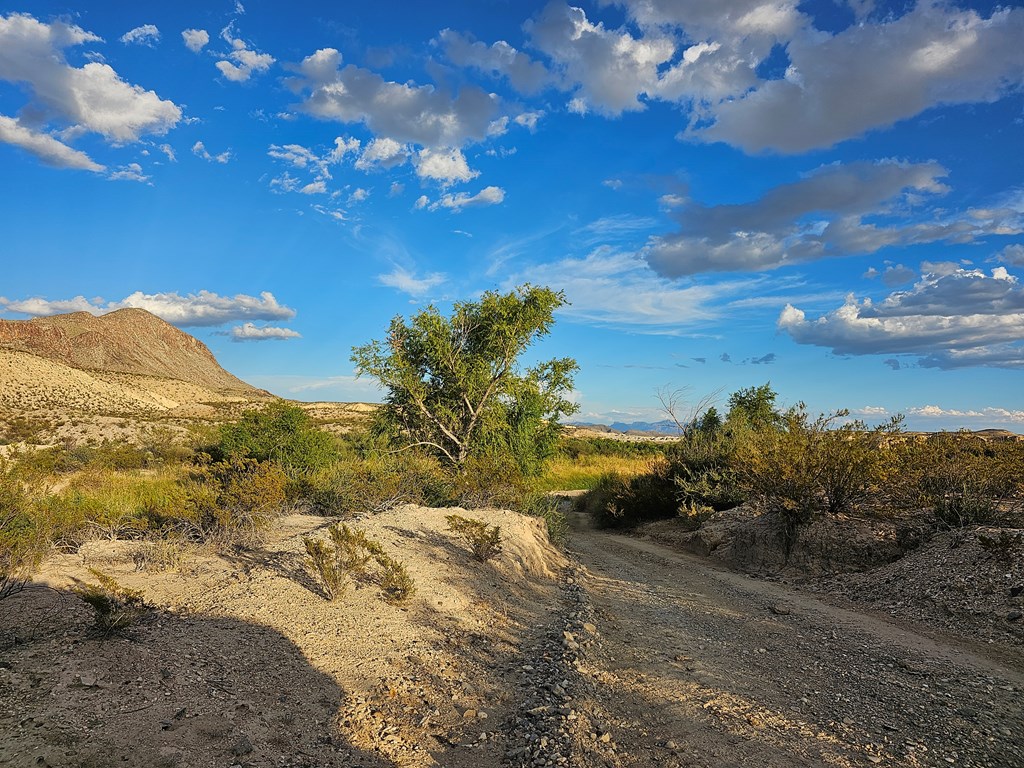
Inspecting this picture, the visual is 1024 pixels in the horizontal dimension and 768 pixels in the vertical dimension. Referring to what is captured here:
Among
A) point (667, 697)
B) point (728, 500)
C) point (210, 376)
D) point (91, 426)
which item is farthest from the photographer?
point (210, 376)

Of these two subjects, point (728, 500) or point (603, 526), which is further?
point (603, 526)

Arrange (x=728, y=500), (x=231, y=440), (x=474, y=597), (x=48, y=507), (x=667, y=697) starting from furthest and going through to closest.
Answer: (x=231, y=440)
(x=728, y=500)
(x=474, y=597)
(x=48, y=507)
(x=667, y=697)

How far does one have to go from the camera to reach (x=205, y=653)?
15.9 feet

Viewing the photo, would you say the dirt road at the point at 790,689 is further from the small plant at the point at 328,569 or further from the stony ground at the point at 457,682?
the small plant at the point at 328,569

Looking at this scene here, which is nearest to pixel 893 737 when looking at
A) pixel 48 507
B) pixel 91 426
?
pixel 48 507

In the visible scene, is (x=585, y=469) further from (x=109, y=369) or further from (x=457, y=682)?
(x=109, y=369)

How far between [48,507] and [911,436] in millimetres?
17624

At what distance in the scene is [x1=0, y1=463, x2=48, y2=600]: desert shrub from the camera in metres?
5.50

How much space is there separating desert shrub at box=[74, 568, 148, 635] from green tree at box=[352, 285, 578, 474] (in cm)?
1229

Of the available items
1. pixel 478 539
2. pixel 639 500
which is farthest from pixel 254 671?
pixel 639 500

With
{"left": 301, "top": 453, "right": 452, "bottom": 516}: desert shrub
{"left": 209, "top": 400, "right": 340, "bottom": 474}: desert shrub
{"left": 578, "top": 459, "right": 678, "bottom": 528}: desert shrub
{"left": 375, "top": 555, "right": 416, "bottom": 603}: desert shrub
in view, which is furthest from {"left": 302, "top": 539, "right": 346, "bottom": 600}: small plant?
{"left": 578, "top": 459, "right": 678, "bottom": 528}: desert shrub

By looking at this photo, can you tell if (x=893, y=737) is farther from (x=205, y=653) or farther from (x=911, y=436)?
(x=911, y=436)

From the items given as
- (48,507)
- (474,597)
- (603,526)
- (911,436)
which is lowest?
(603,526)

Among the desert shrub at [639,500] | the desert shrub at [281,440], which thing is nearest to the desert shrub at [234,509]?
the desert shrub at [281,440]
